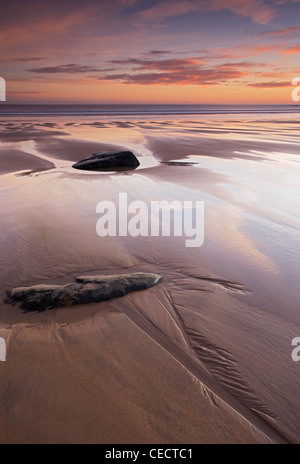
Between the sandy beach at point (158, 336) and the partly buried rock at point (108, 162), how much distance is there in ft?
13.1

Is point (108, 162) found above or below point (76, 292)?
above

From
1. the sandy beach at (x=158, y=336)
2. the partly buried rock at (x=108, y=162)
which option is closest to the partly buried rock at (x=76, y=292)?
the sandy beach at (x=158, y=336)

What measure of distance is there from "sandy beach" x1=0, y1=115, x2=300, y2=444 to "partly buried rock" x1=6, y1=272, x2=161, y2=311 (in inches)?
3.3

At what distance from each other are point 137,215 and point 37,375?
12.2ft

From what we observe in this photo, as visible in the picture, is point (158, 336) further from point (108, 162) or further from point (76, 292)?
point (108, 162)

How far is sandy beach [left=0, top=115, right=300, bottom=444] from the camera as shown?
6.57ft

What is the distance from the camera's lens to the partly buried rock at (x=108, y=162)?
32.5 feet

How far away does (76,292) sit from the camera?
3166 millimetres

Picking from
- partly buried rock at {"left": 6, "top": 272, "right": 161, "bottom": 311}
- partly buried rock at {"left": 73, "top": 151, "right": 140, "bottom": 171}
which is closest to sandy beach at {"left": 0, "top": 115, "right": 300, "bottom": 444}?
partly buried rock at {"left": 6, "top": 272, "right": 161, "bottom": 311}

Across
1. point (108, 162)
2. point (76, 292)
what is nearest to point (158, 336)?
point (76, 292)

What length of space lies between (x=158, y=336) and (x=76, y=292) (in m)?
0.94

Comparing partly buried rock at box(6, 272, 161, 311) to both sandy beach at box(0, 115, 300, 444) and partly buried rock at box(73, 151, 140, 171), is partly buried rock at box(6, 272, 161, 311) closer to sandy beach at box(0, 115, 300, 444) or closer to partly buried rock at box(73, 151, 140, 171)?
sandy beach at box(0, 115, 300, 444)
